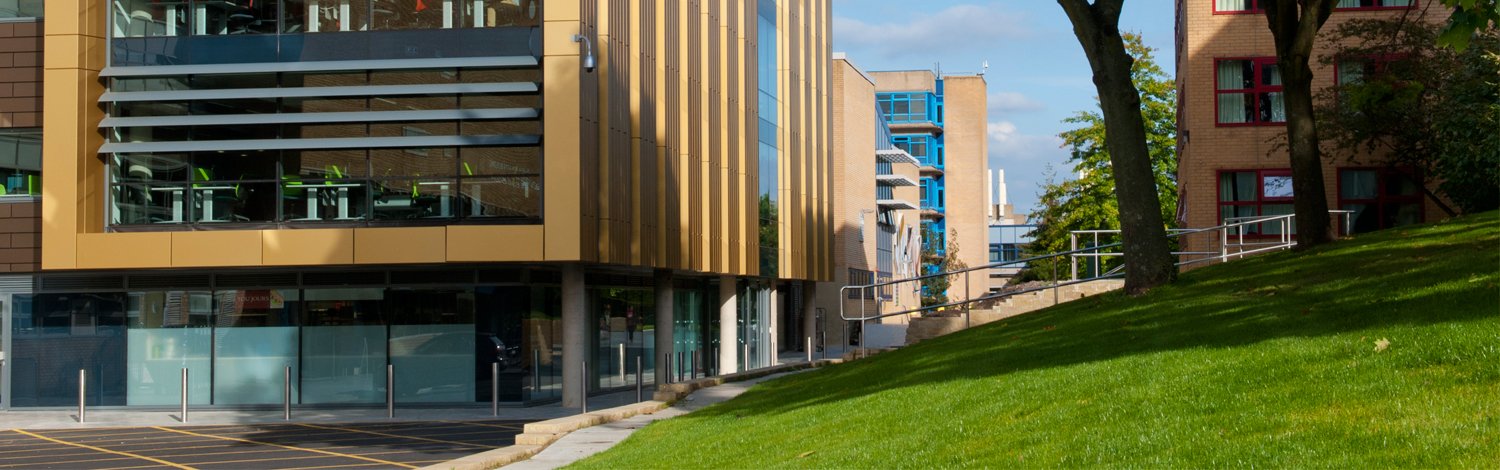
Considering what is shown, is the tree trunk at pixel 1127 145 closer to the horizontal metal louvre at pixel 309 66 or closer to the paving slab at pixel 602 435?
the paving slab at pixel 602 435

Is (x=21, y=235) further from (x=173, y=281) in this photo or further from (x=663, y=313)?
(x=663, y=313)

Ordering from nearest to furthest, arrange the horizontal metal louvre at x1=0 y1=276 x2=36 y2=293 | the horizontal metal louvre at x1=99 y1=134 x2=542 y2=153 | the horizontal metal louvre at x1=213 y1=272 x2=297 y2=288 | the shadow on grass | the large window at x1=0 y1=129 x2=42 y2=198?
the shadow on grass → the horizontal metal louvre at x1=99 y1=134 x2=542 y2=153 → the large window at x1=0 y1=129 x2=42 y2=198 → the horizontal metal louvre at x1=0 y1=276 x2=36 y2=293 → the horizontal metal louvre at x1=213 y1=272 x2=297 y2=288

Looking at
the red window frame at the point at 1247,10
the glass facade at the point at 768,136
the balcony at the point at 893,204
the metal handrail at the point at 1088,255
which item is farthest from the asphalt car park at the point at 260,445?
the balcony at the point at 893,204

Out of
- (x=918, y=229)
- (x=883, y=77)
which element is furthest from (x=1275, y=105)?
(x=883, y=77)

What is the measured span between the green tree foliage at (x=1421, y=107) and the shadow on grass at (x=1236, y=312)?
669 cm

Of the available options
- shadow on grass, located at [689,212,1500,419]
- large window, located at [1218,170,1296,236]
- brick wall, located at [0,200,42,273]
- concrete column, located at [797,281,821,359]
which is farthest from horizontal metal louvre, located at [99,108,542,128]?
concrete column, located at [797,281,821,359]

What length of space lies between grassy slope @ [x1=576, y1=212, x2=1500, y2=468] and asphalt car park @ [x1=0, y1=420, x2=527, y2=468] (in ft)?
13.2

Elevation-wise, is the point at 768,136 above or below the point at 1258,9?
below

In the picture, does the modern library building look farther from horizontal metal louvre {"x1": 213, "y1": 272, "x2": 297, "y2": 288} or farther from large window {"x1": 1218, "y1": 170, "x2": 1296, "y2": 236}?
large window {"x1": 1218, "y1": 170, "x2": 1296, "y2": 236}

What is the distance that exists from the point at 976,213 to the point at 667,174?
8715 centimetres

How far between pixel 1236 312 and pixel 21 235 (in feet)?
76.0

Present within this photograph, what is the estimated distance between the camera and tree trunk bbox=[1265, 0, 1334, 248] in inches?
937

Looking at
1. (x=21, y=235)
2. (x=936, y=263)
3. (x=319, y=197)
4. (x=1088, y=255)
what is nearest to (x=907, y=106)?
(x=936, y=263)

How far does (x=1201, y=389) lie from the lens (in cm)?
1055
